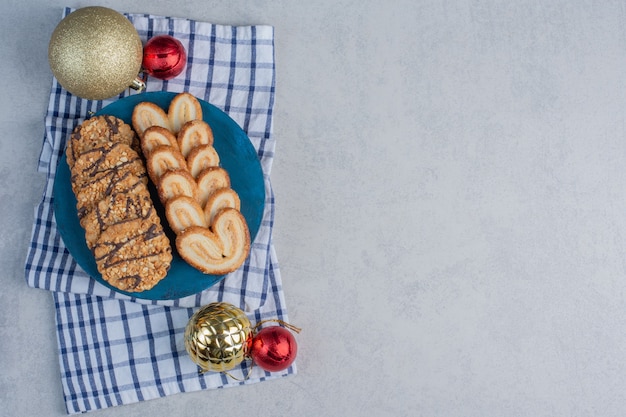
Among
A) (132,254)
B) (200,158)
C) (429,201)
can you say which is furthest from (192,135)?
(429,201)

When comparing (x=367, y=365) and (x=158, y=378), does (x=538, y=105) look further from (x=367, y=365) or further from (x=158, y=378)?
(x=158, y=378)

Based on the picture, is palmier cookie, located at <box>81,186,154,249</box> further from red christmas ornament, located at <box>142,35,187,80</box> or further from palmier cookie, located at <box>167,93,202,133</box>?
red christmas ornament, located at <box>142,35,187,80</box>

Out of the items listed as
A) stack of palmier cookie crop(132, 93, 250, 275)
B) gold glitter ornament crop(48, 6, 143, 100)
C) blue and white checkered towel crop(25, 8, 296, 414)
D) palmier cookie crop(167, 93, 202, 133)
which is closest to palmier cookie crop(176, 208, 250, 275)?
stack of palmier cookie crop(132, 93, 250, 275)

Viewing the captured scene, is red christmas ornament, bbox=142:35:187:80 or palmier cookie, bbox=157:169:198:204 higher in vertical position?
red christmas ornament, bbox=142:35:187:80

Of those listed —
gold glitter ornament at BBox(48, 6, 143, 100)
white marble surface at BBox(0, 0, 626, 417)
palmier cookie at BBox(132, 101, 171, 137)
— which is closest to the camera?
gold glitter ornament at BBox(48, 6, 143, 100)

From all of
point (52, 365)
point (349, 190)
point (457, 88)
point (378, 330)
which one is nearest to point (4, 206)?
point (52, 365)

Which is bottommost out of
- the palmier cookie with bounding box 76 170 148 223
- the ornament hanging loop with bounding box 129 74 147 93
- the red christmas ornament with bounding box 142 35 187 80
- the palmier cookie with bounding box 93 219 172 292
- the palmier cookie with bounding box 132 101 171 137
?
the palmier cookie with bounding box 93 219 172 292

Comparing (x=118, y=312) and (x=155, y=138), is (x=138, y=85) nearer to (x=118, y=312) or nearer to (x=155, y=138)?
(x=155, y=138)

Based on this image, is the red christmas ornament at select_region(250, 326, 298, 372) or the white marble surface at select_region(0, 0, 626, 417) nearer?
the red christmas ornament at select_region(250, 326, 298, 372)
